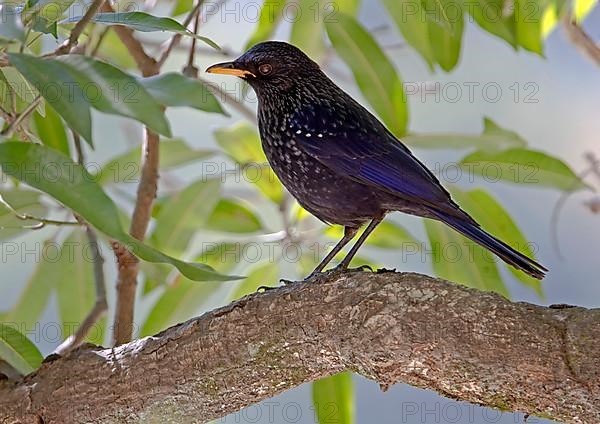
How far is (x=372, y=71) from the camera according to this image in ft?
8.43

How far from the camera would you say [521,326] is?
4.69ft

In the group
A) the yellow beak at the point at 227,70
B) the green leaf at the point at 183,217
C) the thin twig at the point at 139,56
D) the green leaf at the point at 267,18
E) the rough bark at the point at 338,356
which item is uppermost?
the green leaf at the point at 267,18

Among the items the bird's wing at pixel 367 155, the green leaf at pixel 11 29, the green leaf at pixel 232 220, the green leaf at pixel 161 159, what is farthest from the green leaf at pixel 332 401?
the green leaf at pixel 11 29

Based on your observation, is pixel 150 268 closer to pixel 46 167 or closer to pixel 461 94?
pixel 46 167

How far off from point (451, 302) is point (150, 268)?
1178 millimetres

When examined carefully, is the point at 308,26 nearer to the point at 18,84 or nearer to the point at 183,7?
the point at 183,7

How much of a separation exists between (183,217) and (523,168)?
0.97m

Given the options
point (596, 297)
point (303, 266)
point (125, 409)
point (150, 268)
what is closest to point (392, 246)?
point (303, 266)

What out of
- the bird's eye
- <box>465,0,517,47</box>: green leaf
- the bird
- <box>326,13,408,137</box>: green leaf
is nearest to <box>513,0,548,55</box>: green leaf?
<box>465,0,517,47</box>: green leaf

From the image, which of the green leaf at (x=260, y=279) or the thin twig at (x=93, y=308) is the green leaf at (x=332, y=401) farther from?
the thin twig at (x=93, y=308)

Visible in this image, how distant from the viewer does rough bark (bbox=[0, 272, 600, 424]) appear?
140 cm

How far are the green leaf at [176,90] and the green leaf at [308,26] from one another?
1441 mm

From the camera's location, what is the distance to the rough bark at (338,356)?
4.60 feet

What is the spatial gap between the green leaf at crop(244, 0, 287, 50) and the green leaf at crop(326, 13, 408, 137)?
21 centimetres
